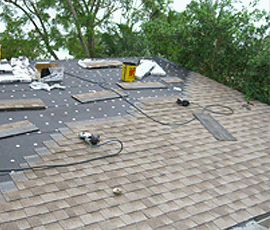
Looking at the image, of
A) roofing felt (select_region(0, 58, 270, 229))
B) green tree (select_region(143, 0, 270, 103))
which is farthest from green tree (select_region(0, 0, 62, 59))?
roofing felt (select_region(0, 58, 270, 229))

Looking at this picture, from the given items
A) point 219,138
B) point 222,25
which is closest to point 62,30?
point 222,25

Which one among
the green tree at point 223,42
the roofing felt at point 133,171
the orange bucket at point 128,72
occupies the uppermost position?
the green tree at point 223,42

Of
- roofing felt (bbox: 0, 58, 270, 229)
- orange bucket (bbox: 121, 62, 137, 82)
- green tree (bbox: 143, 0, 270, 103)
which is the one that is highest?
green tree (bbox: 143, 0, 270, 103)

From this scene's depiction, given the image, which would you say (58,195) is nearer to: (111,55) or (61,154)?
(61,154)

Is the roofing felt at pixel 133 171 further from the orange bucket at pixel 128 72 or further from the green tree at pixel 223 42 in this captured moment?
the green tree at pixel 223 42

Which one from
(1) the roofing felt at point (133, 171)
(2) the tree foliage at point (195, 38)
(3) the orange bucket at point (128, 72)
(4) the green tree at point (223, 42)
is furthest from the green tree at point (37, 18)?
(1) the roofing felt at point (133, 171)

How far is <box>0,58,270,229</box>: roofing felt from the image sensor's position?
8.60 ft

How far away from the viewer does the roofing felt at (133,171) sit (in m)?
2.62

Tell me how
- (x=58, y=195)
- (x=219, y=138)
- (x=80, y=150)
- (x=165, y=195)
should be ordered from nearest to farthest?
(x=58, y=195)
(x=165, y=195)
(x=80, y=150)
(x=219, y=138)

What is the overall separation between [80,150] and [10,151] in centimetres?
84

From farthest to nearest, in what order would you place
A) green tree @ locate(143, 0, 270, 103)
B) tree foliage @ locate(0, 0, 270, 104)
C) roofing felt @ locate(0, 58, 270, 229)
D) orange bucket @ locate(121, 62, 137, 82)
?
tree foliage @ locate(0, 0, 270, 104) → green tree @ locate(143, 0, 270, 103) → orange bucket @ locate(121, 62, 137, 82) → roofing felt @ locate(0, 58, 270, 229)

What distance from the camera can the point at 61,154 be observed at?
3422mm

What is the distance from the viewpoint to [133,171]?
3.37m

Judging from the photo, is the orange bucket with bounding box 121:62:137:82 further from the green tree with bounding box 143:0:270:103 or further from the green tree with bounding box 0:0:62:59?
the green tree with bounding box 0:0:62:59
